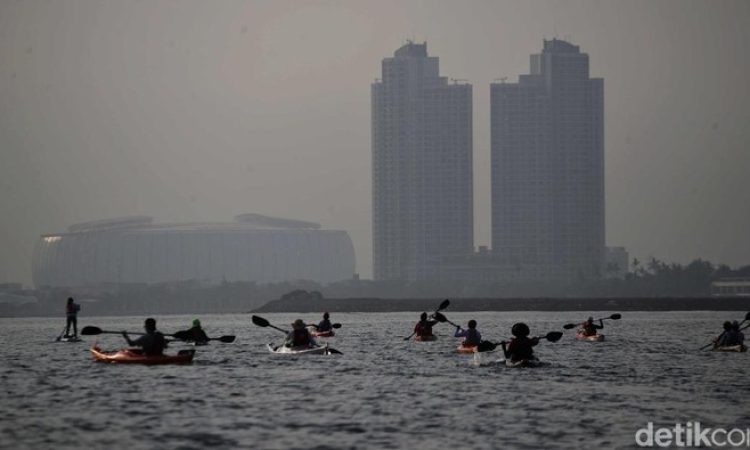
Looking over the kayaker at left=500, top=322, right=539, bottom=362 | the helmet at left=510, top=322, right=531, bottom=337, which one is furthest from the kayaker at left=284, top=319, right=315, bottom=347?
the helmet at left=510, top=322, right=531, bottom=337

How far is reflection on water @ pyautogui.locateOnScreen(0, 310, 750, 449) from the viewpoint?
37844 millimetres

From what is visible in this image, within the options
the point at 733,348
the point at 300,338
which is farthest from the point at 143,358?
the point at 733,348

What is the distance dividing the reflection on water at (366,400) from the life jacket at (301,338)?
1210 millimetres

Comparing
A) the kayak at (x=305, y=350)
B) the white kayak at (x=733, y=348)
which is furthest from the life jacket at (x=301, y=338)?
the white kayak at (x=733, y=348)

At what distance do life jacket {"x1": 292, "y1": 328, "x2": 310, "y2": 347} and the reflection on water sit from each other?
1.21 meters

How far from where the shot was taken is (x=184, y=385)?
51000mm

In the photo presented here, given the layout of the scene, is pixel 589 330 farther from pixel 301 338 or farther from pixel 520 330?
pixel 520 330

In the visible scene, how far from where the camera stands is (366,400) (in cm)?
4641

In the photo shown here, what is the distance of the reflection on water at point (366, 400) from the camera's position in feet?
124

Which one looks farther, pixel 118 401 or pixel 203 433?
pixel 118 401

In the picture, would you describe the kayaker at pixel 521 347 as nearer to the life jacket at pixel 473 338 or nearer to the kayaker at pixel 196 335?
the life jacket at pixel 473 338

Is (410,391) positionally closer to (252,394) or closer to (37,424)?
(252,394)

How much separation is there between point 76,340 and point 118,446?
166ft

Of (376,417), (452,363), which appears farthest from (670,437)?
(452,363)
